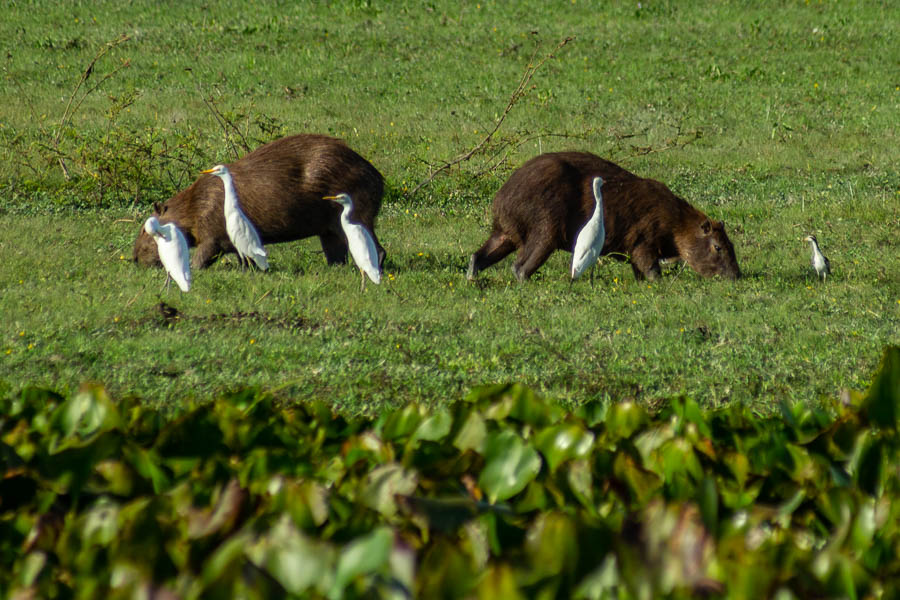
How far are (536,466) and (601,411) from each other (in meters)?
0.75

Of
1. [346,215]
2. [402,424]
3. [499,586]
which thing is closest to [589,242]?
[346,215]

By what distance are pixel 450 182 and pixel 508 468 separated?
40.5 feet

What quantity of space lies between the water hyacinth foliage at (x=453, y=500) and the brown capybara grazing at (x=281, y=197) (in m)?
6.46

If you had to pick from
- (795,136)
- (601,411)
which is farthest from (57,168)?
(601,411)

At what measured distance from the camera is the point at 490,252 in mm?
9586

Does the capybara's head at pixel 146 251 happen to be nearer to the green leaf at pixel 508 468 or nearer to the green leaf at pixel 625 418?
Answer: the green leaf at pixel 625 418

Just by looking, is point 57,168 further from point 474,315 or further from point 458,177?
point 474,315

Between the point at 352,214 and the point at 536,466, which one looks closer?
the point at 536,466

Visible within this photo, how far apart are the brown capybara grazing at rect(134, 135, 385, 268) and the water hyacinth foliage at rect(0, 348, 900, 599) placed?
21.2 feet

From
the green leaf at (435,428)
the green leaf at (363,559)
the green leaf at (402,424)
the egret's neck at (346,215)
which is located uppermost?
the green leaf at (363,559)

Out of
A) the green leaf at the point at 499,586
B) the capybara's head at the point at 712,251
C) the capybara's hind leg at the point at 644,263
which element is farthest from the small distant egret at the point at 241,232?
the green leaf at the point at 499,586

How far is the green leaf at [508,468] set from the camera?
253 centimetres

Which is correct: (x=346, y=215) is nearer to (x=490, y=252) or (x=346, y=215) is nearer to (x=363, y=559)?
(x=490, y=252)

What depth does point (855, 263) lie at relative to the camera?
10.2 metres
